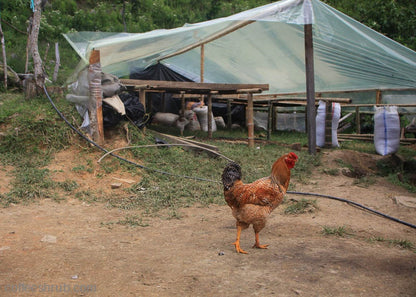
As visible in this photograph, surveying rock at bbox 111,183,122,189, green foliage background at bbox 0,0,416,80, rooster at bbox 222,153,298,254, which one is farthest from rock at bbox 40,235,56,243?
green foliage background at bbox 0,0,416,80

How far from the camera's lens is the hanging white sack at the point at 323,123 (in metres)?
8.09

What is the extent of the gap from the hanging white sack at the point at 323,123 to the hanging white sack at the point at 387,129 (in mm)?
839

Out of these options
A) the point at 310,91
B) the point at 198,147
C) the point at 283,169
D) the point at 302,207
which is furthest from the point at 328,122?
the point at 283,169

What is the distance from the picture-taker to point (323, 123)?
816cm

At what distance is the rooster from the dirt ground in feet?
0.94

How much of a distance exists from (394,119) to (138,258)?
6150mm

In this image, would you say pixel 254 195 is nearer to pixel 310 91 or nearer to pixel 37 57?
pixel 310 91

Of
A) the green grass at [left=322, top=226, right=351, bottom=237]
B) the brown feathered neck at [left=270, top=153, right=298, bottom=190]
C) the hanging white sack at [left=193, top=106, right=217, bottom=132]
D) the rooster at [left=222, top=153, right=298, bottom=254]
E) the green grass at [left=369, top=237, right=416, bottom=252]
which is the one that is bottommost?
the green grass at [left=369, top=237, right=416, bottom=252]

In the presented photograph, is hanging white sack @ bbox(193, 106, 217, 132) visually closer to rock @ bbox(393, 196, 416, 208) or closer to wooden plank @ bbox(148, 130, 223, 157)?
wooden plank @ bbox(148, 130, 223, 157)

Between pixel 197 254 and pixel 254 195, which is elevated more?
pixel 254 195

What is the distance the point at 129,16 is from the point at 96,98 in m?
10.9

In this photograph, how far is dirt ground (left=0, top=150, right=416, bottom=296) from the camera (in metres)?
2.51

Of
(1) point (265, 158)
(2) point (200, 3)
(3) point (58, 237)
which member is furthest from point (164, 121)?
(2) point (200, 3)

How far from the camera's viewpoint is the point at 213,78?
10797 mm
